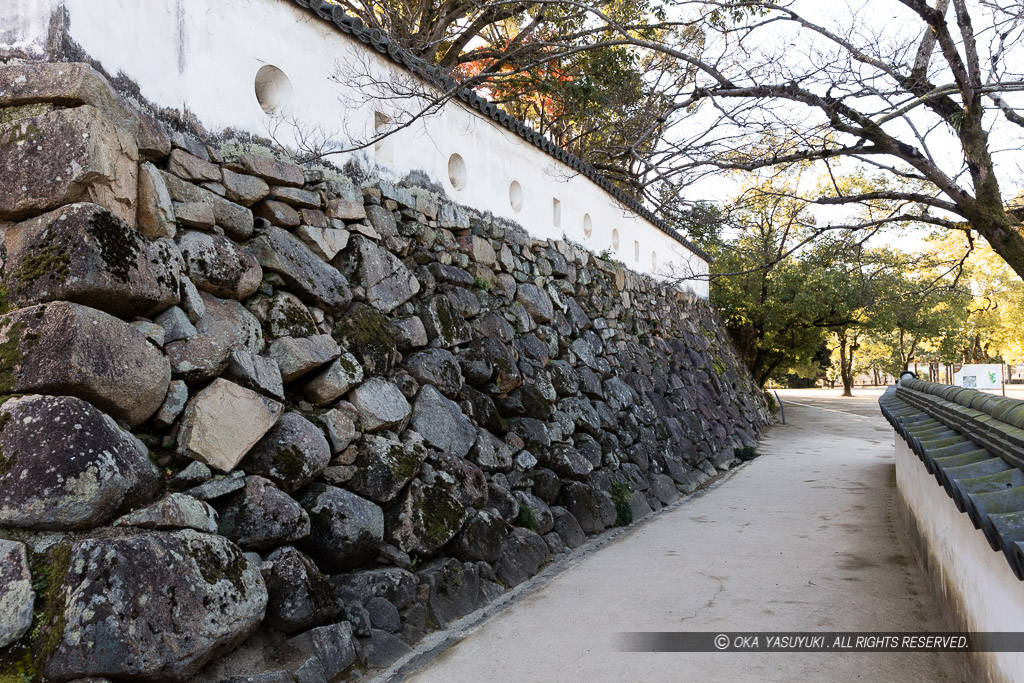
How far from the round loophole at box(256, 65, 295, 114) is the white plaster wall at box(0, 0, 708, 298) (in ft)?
0.20

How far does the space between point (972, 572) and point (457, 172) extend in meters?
4.92

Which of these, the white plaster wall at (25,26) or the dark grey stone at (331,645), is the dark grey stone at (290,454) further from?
the white plaster wall at (25,26)

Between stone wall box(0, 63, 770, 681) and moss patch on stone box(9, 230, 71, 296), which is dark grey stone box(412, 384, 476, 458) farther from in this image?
moss patch on stone box(9, 230, 71, 296)

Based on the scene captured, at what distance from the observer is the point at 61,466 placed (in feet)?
8.75

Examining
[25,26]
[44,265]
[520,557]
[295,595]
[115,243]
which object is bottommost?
[520,557]

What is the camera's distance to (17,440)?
2.70 metres

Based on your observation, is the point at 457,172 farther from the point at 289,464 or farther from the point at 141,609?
the point at 141,609

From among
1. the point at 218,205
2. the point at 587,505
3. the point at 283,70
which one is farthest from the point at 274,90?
the point at 587,505

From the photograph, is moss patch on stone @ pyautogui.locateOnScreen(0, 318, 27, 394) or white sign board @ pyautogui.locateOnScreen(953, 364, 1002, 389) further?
white sign board @ pyautogui.locateOnScreen(953, 364, 1002, 389)

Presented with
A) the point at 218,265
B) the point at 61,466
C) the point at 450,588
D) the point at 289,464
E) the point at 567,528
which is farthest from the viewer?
the point at 567,528

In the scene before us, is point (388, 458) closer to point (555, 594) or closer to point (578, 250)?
point (555, 594)

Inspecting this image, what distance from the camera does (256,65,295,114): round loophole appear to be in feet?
15.3

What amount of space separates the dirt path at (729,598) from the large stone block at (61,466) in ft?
5.67

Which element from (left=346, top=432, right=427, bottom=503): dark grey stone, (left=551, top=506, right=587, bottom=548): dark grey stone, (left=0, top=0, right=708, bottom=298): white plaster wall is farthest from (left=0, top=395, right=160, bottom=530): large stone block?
(left=551, top=506, right=587, bottom=548): dark grey stone
